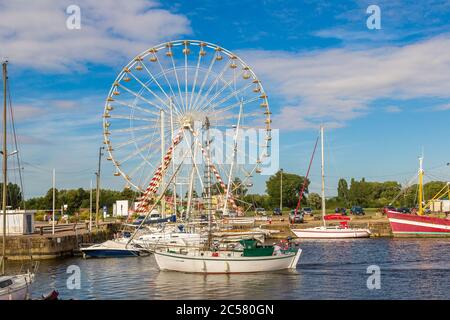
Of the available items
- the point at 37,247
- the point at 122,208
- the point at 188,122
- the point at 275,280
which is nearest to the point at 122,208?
the point at 122,208

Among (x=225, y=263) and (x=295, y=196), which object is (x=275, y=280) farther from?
(x=295, y=196)

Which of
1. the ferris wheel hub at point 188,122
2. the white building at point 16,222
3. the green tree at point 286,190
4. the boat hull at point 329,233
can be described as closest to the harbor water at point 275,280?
→ the white building at point 16,222

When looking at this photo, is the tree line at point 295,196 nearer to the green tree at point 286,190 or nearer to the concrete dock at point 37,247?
the green tree at point 286,190

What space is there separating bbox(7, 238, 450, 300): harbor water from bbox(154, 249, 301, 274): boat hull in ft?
2.00

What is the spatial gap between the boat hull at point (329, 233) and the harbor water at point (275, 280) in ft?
67.1

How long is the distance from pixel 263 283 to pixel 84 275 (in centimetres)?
1534

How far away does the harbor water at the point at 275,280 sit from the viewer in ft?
112

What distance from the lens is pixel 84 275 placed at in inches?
→ 1763

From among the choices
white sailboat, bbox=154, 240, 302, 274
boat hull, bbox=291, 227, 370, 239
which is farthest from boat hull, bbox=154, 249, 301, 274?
boat hull, bbox=291, 227, 370, 239

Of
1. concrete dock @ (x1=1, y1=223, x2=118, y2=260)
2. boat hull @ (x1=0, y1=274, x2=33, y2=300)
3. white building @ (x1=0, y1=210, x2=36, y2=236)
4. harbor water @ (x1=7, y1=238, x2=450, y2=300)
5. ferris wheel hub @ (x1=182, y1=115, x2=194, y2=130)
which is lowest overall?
harbor water @ (x1=7, y1=238, x2=450, y2=300)

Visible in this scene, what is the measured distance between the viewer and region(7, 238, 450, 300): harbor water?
3428 centimetres

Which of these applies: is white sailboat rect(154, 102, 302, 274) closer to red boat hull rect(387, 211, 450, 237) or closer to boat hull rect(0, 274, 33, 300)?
boat hull rect(0, 274, 33, 300)
